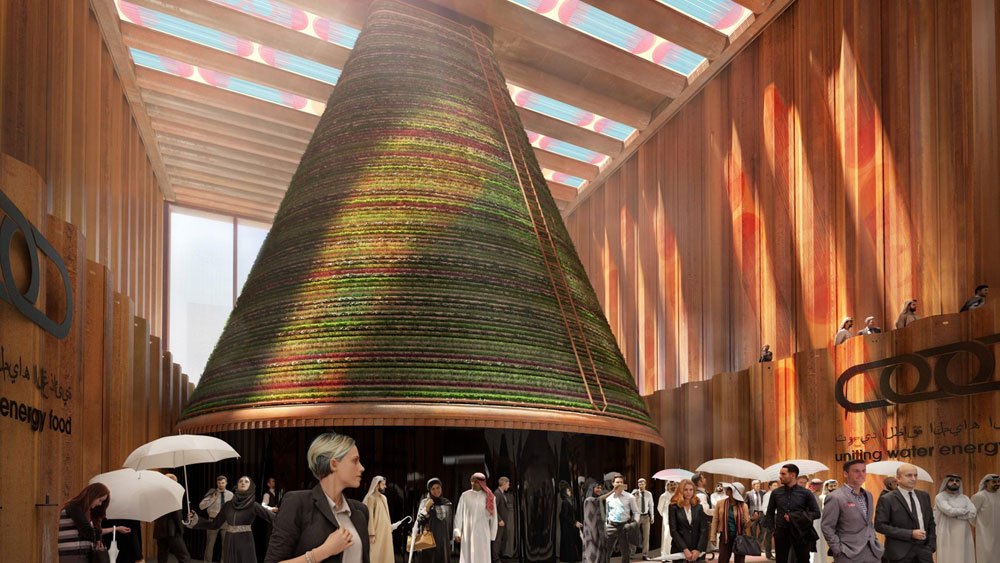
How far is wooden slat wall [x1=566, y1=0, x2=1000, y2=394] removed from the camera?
12.2 metres

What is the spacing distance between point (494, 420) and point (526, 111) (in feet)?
39.2

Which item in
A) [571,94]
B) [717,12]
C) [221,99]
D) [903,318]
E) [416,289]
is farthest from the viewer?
[221,99]

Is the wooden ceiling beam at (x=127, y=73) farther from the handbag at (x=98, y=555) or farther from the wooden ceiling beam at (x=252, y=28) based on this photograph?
the handbag at (x=98, y=555)

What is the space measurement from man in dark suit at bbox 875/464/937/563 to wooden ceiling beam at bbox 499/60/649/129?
42.8 feet

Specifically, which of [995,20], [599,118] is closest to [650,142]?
[599,118]

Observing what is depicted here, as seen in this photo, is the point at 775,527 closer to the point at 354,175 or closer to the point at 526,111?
the point at 354,175

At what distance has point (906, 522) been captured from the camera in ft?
22.6

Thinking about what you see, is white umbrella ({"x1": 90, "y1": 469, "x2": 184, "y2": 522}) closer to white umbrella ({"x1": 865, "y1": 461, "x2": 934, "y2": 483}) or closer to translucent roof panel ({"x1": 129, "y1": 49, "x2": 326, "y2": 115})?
white umbrella ({"x1": 865, "y1": 461, "x2": 934, "y2": 483})

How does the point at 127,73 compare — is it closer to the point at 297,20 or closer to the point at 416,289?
the point at 297,20

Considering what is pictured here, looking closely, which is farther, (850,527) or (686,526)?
(686,526)

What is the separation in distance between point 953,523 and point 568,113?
1350 centimetres

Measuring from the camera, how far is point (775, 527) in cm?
802

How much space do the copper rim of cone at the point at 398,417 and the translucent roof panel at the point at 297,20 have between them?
937cm

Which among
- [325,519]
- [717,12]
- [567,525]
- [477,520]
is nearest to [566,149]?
[717,12]
